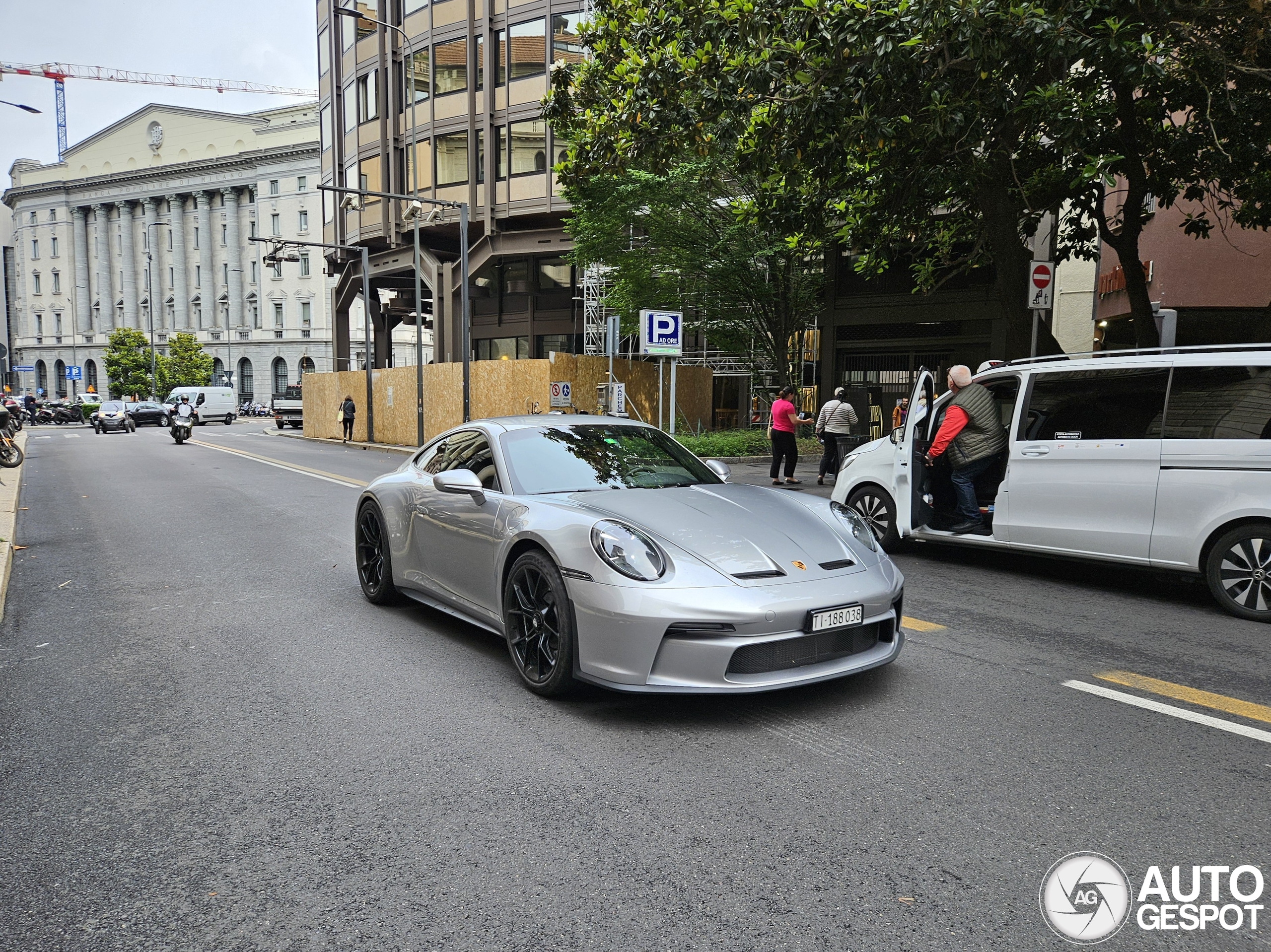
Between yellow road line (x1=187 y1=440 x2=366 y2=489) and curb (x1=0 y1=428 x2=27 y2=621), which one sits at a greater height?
curb (x1=0 y1=428 x2=27 y2=621)

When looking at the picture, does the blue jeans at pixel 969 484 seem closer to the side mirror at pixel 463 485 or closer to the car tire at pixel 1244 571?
the car tire at pixel 1244 571

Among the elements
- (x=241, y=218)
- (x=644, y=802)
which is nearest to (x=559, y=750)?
(x=644, y=802)

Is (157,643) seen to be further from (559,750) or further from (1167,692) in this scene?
(1167,692)

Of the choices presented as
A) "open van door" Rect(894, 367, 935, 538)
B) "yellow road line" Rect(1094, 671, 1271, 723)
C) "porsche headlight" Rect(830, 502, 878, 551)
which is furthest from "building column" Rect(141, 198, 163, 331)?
"yellow road line" Rect(1094, 671, 1271, 723)

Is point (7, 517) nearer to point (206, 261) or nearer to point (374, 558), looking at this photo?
point (374, 558)

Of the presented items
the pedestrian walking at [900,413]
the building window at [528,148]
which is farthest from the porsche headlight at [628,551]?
the building window at [528,148]

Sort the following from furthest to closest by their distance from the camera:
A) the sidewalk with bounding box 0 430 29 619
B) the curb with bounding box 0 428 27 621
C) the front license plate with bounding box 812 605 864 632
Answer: the sidewalk with bounding box 0 430 29 619
the curb with bounding box 0 428 27 621
the front license plate with bounding box 812 605 864 632

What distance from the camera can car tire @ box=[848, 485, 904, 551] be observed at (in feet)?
28.5

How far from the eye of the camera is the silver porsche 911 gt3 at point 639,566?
400 centimetres

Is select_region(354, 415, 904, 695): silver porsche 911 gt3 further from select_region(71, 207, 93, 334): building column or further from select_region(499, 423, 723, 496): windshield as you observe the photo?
select_region(71, 207, 93, 334): building column

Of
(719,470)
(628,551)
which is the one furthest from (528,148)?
(628,551)

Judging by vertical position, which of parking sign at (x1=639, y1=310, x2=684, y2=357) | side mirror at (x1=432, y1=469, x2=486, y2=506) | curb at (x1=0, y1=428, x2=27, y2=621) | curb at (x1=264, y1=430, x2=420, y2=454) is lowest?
curb at (x1=264, y1=430, x2=420, y2=454)

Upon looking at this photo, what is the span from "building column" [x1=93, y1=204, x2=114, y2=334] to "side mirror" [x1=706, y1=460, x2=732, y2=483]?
102114 millimetres

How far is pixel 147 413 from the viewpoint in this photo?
1839 inches
